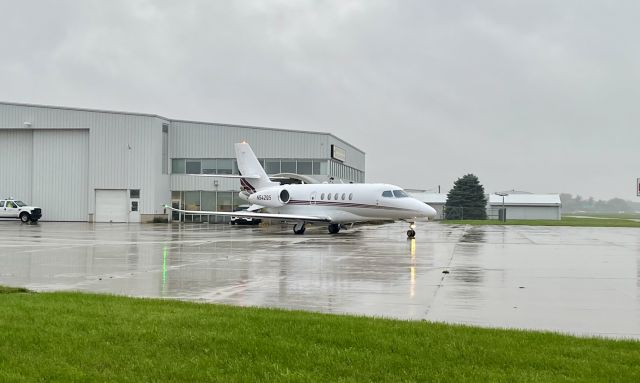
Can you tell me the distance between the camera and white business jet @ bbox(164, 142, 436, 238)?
98.3 feet

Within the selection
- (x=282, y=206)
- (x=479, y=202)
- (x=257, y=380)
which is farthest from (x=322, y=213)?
(x=479, y=202)

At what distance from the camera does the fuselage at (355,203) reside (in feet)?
97.2

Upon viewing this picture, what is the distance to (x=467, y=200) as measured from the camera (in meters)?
75.8

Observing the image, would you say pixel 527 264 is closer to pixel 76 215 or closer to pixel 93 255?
pixel 93 255

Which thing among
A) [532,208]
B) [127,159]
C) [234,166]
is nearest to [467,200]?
[532,208]

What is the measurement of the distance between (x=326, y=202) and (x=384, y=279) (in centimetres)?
2037

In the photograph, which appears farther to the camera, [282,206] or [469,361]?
[282,206]

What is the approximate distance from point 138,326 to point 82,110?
49275 mm

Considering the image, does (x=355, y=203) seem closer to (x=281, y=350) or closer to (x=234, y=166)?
(x=234, y=166)

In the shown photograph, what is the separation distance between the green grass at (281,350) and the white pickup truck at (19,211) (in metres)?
44.6

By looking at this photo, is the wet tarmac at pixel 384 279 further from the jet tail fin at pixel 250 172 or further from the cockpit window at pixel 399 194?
the jet tail fin at pixel 250 172

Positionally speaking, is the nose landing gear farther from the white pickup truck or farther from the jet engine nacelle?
the white pickup truck

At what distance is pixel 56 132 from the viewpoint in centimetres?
5334

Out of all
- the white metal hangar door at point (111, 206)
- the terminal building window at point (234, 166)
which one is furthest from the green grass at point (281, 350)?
the white metal hangar door at point (111, 206)
